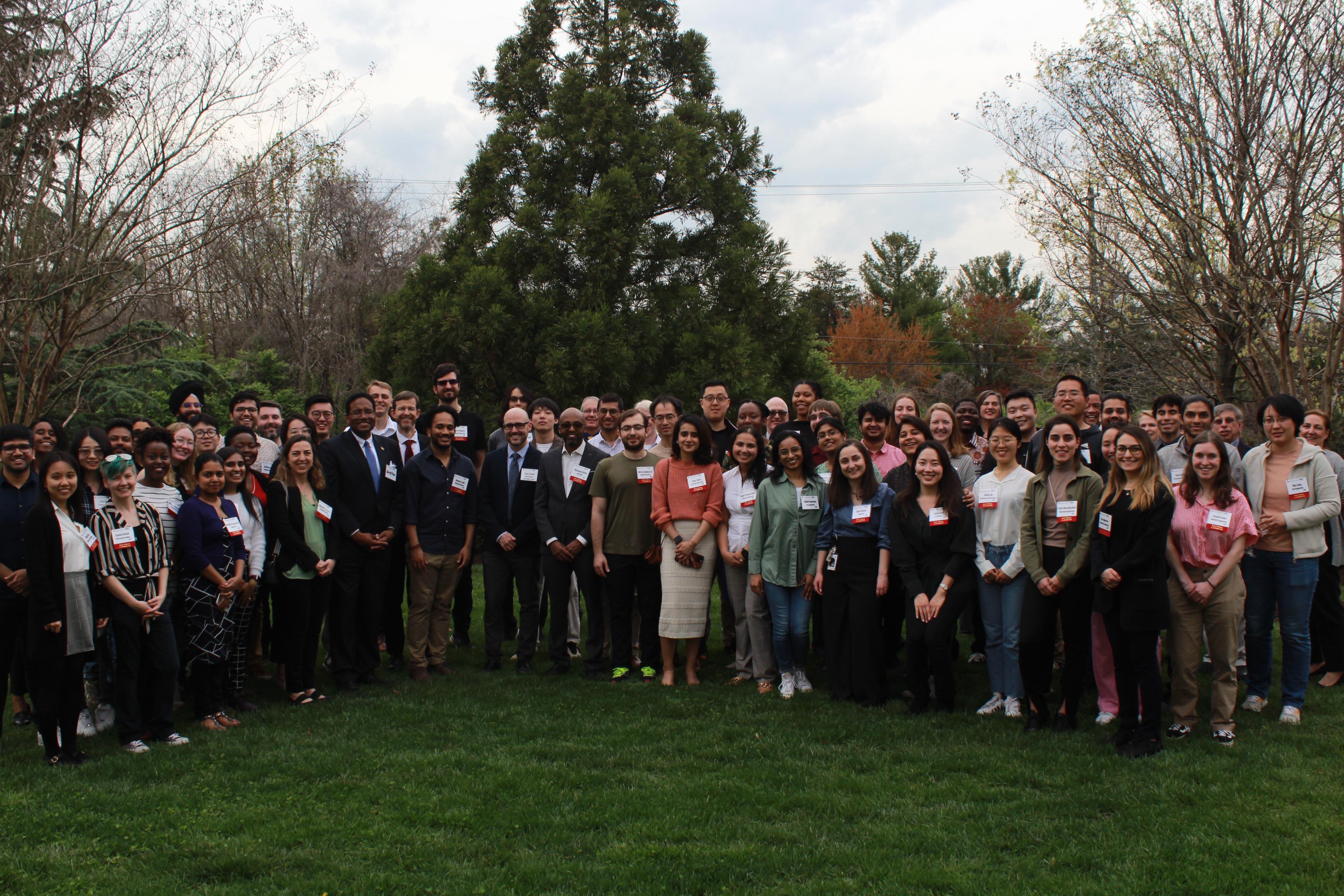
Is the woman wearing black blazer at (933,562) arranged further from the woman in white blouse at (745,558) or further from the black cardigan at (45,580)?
the black cardigan at (45,580)

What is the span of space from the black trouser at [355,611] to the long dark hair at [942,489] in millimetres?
3925

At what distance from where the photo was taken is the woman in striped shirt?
17.5 feet

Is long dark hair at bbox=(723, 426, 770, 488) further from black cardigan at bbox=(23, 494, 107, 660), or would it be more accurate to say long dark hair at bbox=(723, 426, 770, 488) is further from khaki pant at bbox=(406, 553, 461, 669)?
black cardigan at bbox=(23, 494, 107, 660)

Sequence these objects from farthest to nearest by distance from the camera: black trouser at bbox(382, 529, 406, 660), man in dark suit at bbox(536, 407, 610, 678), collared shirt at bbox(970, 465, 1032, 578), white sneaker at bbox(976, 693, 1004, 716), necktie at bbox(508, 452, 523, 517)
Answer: necktie at bbox(508, 452, 523, 517) < black trouser at bbox(382, 529, 406, 660) < man in dark suit at bbox(536, 407, 610, 678) < white sneaker at bbox(976, 693, 1004, 716) < collared shirt at bbox(970, 465, 1032, 578)

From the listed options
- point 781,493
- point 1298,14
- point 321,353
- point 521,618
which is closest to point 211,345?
point 321,353

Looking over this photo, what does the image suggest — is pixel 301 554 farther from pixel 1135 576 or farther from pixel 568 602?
pixel 1135 576

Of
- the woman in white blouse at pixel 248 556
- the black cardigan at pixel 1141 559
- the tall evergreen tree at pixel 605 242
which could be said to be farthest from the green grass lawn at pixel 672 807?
the tall evergreen tree at pixel 605 242

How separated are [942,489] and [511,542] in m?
3.42

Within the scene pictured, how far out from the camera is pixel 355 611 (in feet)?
A: 23.0

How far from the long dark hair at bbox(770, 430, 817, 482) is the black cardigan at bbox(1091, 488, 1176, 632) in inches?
83.6

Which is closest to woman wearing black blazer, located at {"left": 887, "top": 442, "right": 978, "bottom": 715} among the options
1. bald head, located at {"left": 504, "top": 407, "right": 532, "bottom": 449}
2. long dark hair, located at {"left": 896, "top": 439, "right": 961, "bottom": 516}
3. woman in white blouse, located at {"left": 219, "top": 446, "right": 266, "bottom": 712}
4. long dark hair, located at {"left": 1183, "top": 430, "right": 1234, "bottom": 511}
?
long dark hair, located at {"left": 896, "top": 439, "right": 961, "bottom": 516}

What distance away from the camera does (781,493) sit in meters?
6.85

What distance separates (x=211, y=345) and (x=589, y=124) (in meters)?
14.8

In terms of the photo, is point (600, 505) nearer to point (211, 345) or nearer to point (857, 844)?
point (857, 844)
